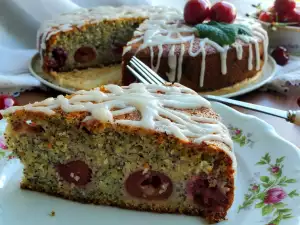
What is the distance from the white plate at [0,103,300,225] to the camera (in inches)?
62.5

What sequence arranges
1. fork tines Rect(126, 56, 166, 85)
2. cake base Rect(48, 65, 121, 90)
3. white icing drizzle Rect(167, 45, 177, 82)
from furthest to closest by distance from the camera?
1. cake base Rect(48, 65, 121, 90)
2. white icing drizzle Rect(167, 45, 177, 82)
3. fork tines Rect(126, 56, 166, 85)

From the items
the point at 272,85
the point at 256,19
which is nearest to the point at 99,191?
the point at 272,85

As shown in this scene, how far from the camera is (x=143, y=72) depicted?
2.42m

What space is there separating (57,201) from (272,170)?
0.81 metres

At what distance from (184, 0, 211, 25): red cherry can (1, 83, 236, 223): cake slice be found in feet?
3.97

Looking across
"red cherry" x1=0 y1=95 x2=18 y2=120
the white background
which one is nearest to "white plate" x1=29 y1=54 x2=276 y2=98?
"red cherry" x1=0 y1=95 x2=18 y2=120

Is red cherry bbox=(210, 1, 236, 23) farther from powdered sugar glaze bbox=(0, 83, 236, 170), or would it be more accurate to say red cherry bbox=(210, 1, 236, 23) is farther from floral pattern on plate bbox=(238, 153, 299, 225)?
floral pattern on plate bbox=(238, 153, 299, 225)

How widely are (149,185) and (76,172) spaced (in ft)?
0.92

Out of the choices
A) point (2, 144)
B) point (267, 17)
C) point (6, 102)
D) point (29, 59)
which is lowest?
point (29, 59)

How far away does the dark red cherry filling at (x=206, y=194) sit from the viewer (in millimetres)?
1629

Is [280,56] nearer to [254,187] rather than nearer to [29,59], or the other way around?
[254,187]

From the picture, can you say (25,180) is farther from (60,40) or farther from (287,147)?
(60,40)

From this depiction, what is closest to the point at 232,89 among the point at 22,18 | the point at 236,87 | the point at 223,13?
the point at 236,87

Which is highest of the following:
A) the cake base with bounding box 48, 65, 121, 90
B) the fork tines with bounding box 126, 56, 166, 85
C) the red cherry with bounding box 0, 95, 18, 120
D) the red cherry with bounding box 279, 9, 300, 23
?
the red cherry with bounding box 279, 9, 300, 23
